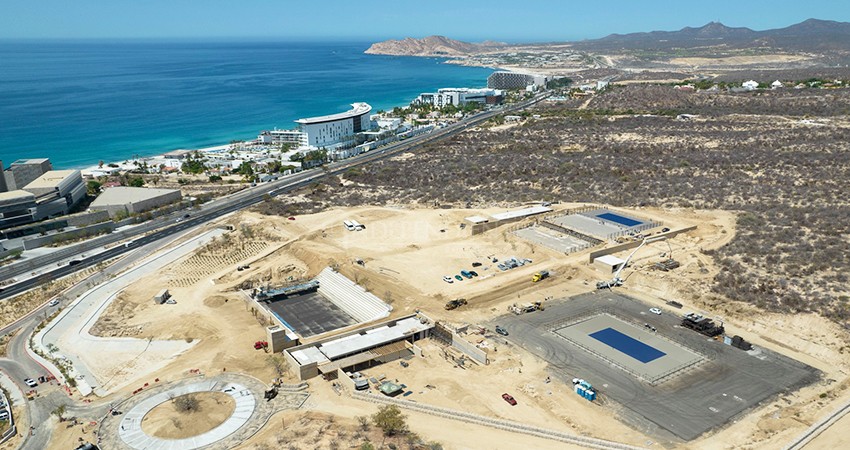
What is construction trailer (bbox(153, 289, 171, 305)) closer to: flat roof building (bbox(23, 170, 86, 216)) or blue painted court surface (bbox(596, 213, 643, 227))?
flat roof building (bbox(23, 170, 86, 216))

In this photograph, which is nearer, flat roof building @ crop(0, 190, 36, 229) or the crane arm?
the crane arm

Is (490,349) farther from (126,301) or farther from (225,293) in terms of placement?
(126,301)

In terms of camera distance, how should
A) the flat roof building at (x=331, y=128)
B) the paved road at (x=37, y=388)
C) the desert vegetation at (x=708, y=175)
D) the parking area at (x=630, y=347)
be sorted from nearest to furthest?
1. the paved road at (x=37, y=388)
2. the parking area at (x=630, y=347)
3. the desert vegetation at (x=708, y=175)
4. the flat roof building at (x=331, y=128)

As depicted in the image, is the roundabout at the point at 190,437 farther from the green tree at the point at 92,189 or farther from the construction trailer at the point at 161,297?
the green tree at the point at 92,189

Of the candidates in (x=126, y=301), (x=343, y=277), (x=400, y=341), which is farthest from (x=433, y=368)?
(x=126, y=301)

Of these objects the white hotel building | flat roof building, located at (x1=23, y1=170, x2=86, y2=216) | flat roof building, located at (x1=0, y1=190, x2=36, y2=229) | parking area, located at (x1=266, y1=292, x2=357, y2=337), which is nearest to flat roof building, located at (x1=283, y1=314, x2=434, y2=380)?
parking area, located at (x1=266, y1=292, x2=357, y2=337)

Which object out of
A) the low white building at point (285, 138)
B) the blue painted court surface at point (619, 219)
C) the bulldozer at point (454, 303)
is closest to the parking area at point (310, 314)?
the bulldozer at point (454, 303)
